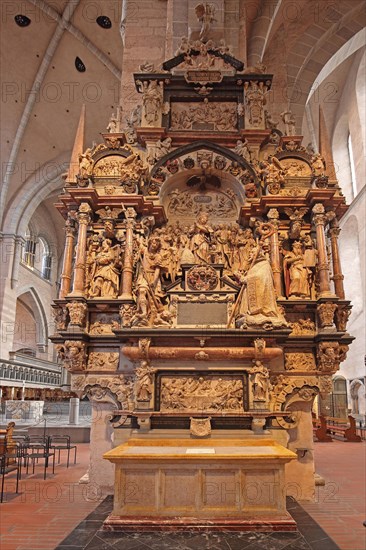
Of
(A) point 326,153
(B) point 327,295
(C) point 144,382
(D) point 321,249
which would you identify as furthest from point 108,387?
(A) point 326,153

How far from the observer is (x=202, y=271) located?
287 inches

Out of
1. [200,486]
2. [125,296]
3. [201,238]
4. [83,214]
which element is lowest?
[200,486]

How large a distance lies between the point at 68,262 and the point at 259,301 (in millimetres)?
3107

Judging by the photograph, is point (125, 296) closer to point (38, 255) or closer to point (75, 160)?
point (75, 160)

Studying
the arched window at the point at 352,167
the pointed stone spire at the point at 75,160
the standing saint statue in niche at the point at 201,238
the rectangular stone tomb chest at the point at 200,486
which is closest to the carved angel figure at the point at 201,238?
the standing saint statue in niche at the point at 201,238

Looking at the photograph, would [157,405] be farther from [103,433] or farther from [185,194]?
[185,194]

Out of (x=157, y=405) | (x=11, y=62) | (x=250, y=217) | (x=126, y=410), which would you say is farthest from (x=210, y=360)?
Result: (x=11, y=62)

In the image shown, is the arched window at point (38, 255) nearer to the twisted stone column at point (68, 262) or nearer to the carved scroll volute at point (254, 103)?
the twisted stone column at point (68, 262)

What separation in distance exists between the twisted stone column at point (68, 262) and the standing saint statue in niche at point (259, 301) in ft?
8.86

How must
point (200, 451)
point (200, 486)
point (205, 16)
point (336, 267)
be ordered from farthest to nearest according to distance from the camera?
1. point (205, 16)
2. point (336, 267)
3. point (200, 451)
4. point (200, 486)

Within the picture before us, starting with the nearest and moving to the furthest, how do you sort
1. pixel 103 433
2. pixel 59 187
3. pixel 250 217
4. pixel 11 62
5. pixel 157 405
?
pixel 157 405
pixel 103 433
pixel 250 217
pixel 11 62
pixel 59 187

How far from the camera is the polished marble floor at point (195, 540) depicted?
4.21 m

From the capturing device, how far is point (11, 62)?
1934 cm

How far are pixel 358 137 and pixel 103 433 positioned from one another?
19.6 meters
